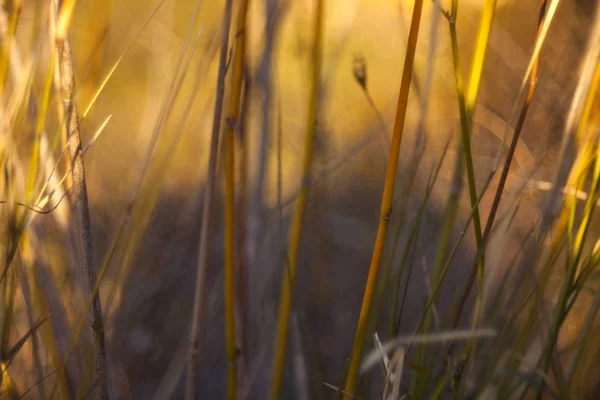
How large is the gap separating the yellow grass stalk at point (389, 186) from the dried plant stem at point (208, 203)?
178 mm

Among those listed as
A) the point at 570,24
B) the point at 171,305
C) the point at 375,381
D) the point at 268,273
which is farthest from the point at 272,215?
the point at 570,24

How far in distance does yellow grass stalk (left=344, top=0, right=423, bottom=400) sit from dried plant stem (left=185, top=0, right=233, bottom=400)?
0.18 meters

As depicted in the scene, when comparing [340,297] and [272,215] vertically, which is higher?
[272,215]

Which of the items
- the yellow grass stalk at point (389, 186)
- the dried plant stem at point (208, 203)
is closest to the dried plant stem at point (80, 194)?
the dried plant stem at point (208, 203)

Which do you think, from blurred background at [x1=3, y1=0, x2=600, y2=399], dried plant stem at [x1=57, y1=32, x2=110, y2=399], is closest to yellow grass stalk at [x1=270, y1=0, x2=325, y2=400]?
blurred background at [x1=3, y1=0, x2=600, y2=399]

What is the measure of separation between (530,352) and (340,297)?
0.95 feet

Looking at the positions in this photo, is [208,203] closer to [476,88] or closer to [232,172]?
[232,172]

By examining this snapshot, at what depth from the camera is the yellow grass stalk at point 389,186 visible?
0.37 meters

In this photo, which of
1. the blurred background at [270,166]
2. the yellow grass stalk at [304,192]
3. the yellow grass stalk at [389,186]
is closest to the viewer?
the yellow grass stalk at [389,186]

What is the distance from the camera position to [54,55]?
432mm

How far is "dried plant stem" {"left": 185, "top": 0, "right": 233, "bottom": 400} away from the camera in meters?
0.45

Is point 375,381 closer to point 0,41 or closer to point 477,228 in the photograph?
point 477,228

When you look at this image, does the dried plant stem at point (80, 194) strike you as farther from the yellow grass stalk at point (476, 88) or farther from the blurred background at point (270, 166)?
the yellow grass stalk at point (476, 88)

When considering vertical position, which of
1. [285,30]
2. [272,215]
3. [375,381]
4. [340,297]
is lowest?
[375,381]
